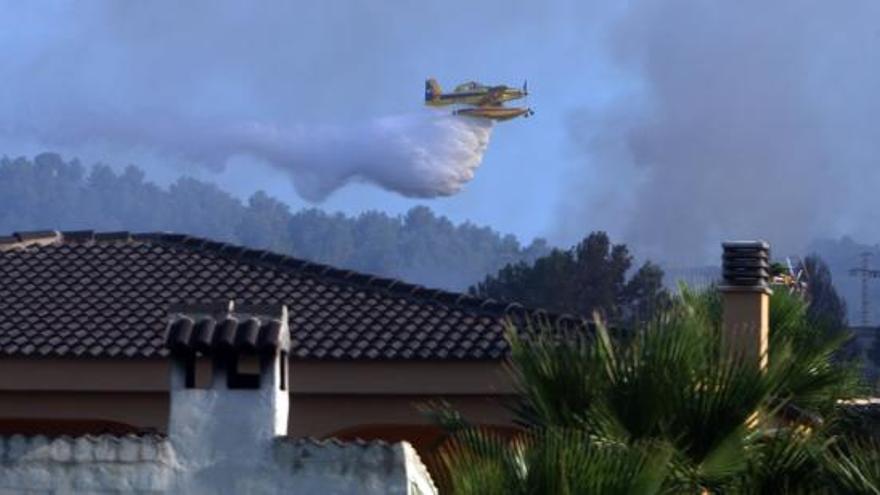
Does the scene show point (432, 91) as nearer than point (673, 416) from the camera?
No

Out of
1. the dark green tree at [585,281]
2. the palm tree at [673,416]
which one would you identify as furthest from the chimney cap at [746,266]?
the dark green tree at [585,281]

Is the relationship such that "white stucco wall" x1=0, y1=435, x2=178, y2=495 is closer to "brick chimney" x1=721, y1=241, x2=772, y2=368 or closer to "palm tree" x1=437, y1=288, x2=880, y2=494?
"palm tree" x1=437, y1=288, x2=880, y2=494

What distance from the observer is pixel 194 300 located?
1357 inches

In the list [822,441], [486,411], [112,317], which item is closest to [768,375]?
[822,441]

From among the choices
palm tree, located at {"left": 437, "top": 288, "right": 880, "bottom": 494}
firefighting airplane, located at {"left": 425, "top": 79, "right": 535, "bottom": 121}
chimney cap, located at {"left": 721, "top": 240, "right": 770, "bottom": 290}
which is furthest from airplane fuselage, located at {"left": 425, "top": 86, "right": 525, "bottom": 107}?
palm tree, located at {"left": 437, "top": 288, "right": 880, "bottom": 494}

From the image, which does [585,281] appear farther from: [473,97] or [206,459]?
[206,459]

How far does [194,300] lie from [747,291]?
31.3 ft

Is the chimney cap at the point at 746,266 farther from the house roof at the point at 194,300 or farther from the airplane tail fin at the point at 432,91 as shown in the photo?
the airplane tail fin at the point at 432,91

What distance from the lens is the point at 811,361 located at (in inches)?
1005

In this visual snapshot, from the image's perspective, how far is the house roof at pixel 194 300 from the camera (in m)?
32.8

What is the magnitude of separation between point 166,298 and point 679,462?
15896 mm

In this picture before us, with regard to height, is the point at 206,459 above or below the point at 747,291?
below

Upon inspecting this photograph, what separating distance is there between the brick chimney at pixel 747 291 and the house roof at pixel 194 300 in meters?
3.95

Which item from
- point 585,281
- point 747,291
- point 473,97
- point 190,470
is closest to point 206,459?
point 190,470
